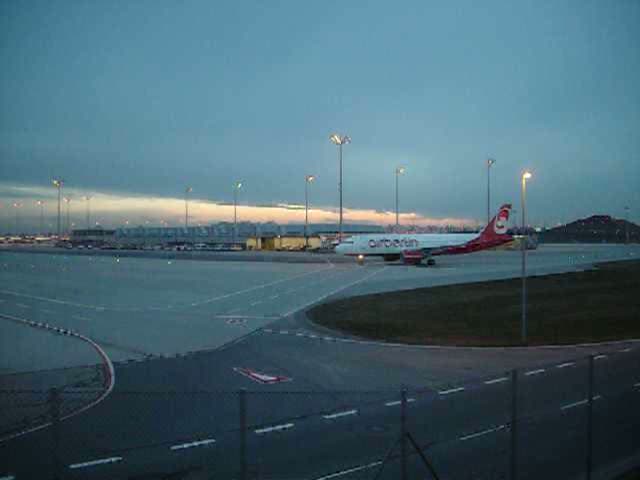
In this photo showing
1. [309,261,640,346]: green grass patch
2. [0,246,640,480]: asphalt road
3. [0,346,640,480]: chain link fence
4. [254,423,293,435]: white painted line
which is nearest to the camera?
[0,346,640,480]: chain link fence

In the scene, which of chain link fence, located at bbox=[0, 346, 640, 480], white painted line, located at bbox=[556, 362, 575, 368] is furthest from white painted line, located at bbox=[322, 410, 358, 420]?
white painted line, located at bbox=[556, 362, 575, 368]

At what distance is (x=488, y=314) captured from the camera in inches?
1108

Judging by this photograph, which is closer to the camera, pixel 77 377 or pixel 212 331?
pixel 77 377

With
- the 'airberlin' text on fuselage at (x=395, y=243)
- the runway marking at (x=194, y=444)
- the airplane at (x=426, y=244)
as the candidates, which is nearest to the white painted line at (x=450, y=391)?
the runway marking at (x=194, y=444)

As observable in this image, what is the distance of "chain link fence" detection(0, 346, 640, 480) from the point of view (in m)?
8.95

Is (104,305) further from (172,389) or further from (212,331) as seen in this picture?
(172,389)

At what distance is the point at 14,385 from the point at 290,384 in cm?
684

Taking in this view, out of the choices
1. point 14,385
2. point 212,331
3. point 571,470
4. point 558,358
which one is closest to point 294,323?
point 212,331

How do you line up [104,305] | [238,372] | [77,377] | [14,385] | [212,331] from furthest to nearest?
[104,305]
[212,331]
[238,372]
[77,377]
[14,385]

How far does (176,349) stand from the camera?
19.2 m

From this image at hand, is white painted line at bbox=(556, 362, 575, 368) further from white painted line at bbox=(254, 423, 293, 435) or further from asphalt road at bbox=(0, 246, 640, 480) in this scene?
white painted line at bbox=(254, 423, 293, 435)

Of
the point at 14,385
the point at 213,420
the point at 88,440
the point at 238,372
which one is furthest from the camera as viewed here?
the point at 238,372

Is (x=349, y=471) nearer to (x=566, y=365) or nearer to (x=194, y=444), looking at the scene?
(x=194, y=444)

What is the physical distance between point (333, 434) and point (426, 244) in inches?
2358
